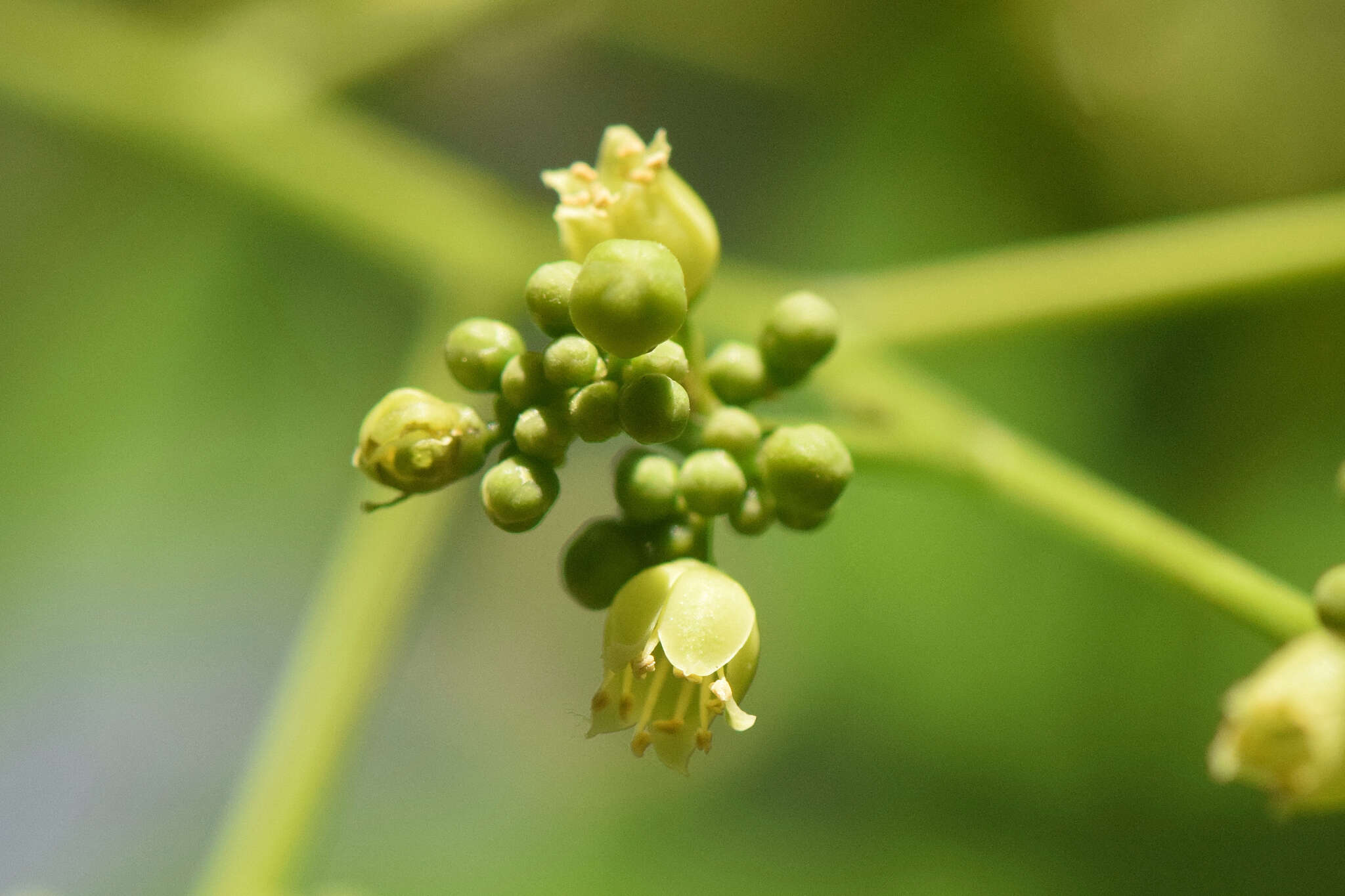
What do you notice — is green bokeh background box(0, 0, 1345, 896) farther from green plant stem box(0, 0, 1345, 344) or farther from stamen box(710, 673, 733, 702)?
stamen box(710, 673, 733, 702)

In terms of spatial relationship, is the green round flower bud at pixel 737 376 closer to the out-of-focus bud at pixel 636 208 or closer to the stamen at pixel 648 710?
the out-of-focus bud at pixel 636 208

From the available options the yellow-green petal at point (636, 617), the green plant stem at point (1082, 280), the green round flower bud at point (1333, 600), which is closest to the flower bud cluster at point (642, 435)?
the yellow-green petal at point (636, 617)

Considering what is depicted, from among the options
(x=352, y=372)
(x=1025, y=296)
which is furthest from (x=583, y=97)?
(x=1025, y=296)

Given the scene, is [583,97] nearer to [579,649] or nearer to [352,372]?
[352,372]

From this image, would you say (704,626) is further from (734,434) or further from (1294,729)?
(1294,729)

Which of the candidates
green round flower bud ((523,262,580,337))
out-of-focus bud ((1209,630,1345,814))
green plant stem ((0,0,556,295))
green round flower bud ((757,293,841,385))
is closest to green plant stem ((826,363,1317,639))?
out-of-focus bud ((1209,630,1345,814))

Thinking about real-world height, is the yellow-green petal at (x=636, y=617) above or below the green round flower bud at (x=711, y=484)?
below
